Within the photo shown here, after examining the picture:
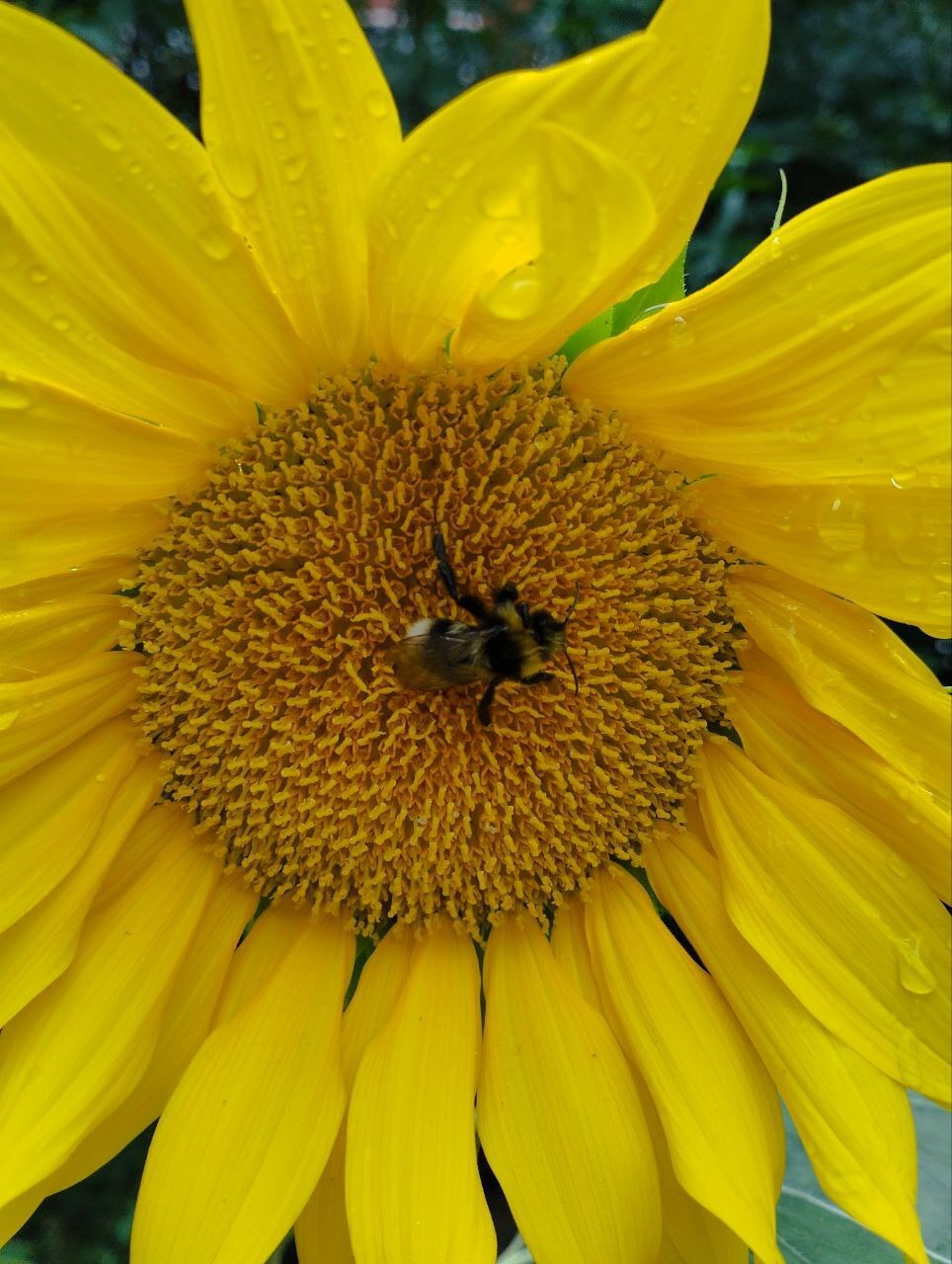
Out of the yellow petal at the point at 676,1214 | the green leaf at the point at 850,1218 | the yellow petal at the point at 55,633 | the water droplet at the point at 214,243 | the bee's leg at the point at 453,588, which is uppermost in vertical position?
the water droplet at the point at 214,243

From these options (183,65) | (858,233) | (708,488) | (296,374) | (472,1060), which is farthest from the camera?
(183,65)

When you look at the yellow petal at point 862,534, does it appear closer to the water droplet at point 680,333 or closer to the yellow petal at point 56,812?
the water droplet at point 680,333

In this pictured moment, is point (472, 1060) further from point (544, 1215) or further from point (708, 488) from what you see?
point (708, 488)

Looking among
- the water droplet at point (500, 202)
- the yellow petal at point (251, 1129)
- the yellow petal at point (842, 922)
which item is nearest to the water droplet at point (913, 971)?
the yellow petal at point (842, 922)

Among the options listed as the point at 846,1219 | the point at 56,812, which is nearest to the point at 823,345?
the point at 56,812

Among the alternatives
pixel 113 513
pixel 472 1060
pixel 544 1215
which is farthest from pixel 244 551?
pixel 544 1215

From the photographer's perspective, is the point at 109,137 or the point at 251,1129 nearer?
the point at 109,137

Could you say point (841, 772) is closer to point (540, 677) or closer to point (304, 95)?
point (540, 677)
